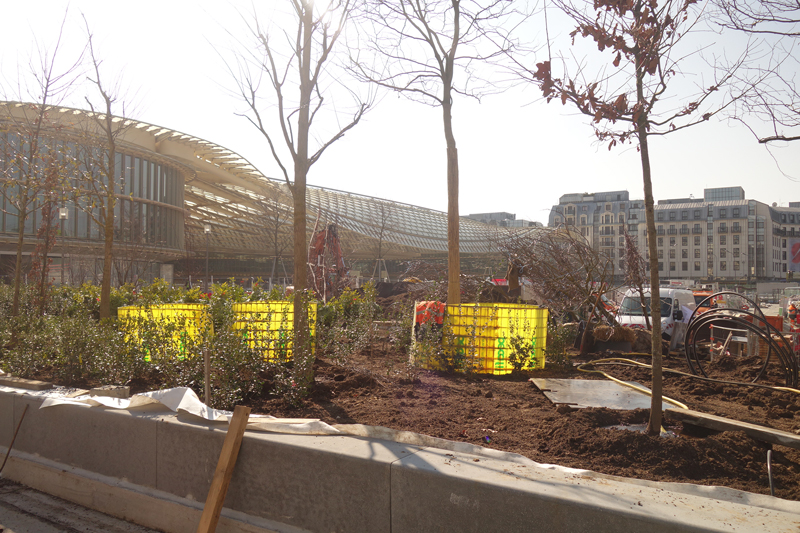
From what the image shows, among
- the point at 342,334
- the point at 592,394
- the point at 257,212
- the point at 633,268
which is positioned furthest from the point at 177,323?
the point at 257,212

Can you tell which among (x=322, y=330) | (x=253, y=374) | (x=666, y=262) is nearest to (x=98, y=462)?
(x=253, y=374)

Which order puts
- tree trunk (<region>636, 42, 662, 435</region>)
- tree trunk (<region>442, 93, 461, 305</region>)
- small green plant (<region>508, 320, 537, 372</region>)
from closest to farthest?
tree trunk (<region>636, 42, 662, 435</region>) → small green plant (<region>508, 320, 537, 372</region>) → tree trunk (<region>442, 93, 461, 305</region>)

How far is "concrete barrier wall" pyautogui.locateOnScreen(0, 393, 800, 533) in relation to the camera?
8.36 ft

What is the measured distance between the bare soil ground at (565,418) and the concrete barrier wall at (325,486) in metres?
0.61

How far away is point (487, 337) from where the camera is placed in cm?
741

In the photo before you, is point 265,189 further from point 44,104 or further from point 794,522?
point 794,522

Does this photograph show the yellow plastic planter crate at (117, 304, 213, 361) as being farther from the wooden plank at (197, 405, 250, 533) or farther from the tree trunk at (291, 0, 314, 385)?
the wooden plank at (197, 405, 250, 533)

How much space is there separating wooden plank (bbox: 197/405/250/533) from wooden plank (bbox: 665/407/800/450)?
320 cm

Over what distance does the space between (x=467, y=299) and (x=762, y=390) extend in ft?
23.0

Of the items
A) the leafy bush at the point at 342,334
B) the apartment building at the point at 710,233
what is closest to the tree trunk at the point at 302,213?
the leafy bush at the point at 342,334

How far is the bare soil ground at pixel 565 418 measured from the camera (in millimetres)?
3477

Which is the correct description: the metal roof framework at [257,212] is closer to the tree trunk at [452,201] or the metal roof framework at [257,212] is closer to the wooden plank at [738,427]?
the tree trunk at [452,201]

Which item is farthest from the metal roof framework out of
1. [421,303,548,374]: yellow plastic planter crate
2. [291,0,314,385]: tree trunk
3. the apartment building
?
the apartment building

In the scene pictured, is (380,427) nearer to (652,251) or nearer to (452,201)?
(652,251)
